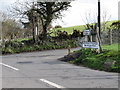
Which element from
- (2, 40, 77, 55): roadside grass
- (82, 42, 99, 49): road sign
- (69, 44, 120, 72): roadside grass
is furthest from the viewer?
(2, 40, 77, 55): roadside grass

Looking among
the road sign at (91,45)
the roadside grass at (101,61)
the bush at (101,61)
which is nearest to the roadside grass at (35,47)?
the road sign at (91,45)

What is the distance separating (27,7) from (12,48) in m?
7.00

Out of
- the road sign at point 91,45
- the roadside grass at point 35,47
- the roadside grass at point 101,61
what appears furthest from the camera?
the roadside grass at point 35,47

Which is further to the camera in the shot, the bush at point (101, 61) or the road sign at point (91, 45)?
the road sign at point (91, 45)

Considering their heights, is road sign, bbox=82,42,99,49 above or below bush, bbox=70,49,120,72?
above

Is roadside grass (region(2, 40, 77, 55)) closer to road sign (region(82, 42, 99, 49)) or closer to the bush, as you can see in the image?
road sign (region(82, 42, 99, 49))

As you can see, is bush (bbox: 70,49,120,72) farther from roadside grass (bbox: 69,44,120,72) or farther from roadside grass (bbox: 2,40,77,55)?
roadside grass (bbox: 2,40,77,55)

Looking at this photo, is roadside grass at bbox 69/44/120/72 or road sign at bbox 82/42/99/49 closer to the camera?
roadside grass at bbox 69/44/120/72

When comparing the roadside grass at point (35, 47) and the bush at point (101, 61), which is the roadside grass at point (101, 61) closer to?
the bush at point (101, 61)

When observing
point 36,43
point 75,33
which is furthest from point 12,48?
point 75,33

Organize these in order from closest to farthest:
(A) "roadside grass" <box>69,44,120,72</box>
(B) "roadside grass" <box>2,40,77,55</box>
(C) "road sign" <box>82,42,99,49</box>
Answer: (A) "roadside grass" <box>69,44,120,72</box> < (C) "road sign" <box>82,42,99,49</box> < (B) "roadside grass" <box>2,40,77,55</box>

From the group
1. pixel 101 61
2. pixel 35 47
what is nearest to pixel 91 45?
pixel 101 61

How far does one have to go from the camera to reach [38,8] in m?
31.7

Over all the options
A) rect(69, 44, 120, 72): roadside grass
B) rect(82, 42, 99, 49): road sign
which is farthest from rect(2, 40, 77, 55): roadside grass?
rect(69, 44, 120, 72): roadside grass
